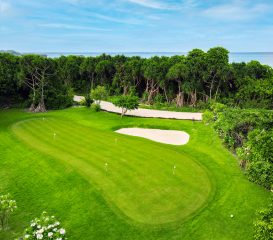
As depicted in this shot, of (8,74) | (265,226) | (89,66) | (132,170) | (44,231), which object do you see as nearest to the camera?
(44,231)

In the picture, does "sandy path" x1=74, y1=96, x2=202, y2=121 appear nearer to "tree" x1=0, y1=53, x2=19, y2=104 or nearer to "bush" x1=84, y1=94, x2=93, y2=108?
"bush" x1=84, y1=94, x2=93, y2=108

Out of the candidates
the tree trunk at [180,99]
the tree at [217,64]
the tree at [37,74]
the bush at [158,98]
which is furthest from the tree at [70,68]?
the tree at [217,64]

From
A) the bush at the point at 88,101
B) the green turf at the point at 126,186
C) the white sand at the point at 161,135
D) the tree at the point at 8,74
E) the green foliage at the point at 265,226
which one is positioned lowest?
the green turf at the point at 126,186

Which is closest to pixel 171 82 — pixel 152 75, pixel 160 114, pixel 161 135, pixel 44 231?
pixel 152 75

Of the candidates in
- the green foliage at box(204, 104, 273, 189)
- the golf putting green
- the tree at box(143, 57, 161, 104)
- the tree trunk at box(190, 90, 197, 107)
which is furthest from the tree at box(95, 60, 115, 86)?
the green foliage at box(204, 104, 273, 189)

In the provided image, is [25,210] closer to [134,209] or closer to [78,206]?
[78,206]

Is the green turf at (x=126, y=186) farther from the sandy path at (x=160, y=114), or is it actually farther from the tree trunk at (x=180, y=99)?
the tree trunk at (x=180, y=99)

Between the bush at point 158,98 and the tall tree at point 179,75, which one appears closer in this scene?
the tall tree at point 179,75

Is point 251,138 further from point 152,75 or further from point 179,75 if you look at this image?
point 152,75
